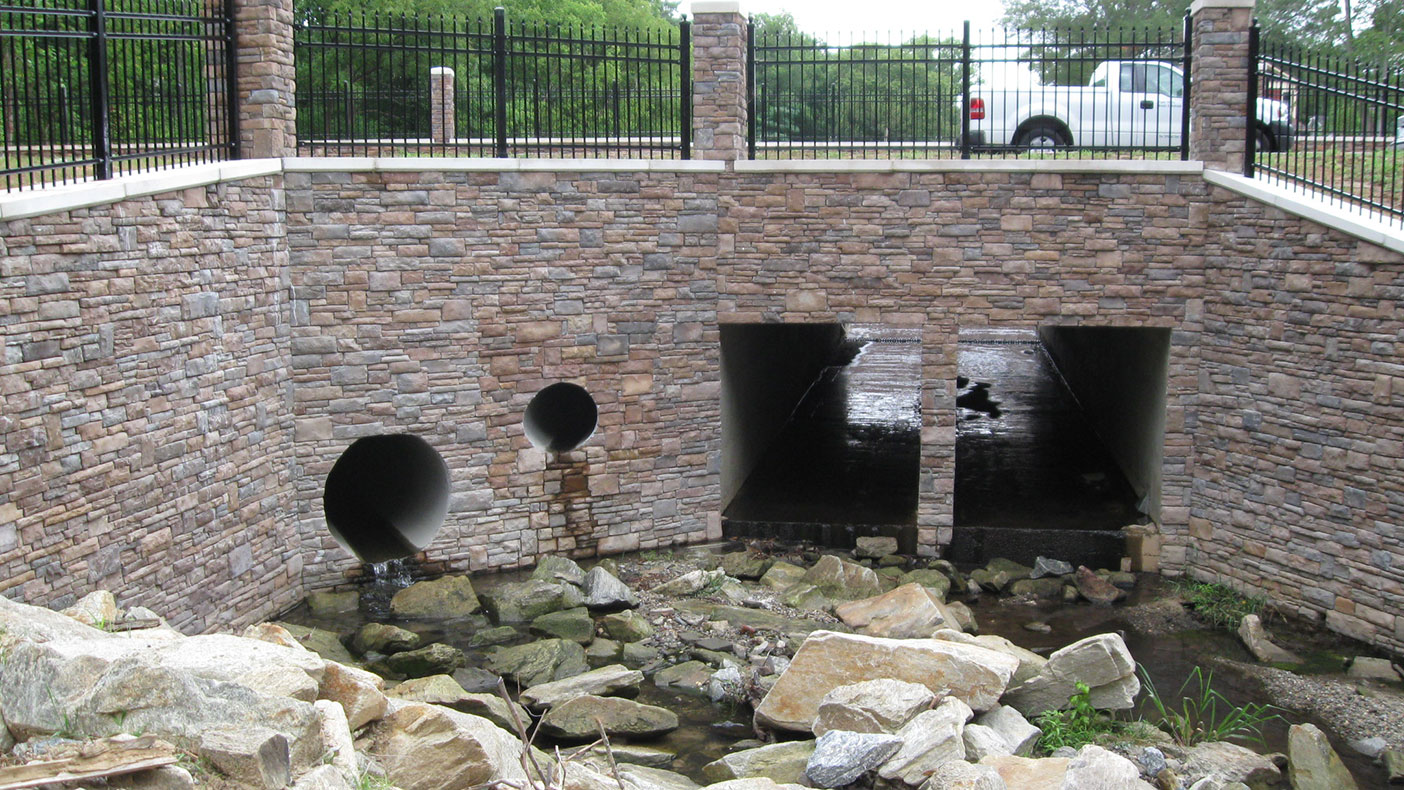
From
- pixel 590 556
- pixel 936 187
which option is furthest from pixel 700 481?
pixel 936 187

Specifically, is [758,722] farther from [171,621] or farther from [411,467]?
[411,467]

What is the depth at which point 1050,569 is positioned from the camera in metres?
13.7

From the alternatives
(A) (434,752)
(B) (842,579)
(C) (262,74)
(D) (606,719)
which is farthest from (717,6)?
(A) (434,752)

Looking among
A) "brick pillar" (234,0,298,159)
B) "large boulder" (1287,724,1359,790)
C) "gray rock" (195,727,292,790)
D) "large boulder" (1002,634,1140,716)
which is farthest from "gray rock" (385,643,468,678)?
"large boulder" (1287,724,1359,790)

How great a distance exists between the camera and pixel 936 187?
13820 millimetres

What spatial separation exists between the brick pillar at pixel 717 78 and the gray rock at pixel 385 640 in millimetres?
6035

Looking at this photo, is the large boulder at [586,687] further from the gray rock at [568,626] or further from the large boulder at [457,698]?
the gray rock at [568,626]

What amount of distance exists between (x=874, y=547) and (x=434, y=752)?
7.74 metres

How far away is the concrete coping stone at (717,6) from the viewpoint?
13891 mm

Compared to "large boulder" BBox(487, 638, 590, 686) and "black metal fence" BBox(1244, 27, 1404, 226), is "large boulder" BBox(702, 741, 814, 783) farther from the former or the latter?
"black metal fence" BBox(1244, 27, 1404, 226)

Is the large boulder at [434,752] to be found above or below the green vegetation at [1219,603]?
above

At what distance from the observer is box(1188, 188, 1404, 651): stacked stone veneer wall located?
1146 cm

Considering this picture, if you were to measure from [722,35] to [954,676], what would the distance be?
25.1 feet

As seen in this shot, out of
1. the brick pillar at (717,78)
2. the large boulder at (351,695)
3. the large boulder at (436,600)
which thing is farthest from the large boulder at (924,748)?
the brick pillar at (717,78)
